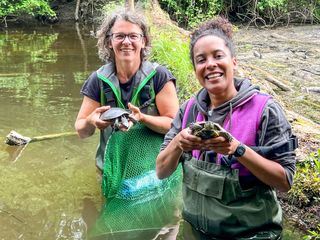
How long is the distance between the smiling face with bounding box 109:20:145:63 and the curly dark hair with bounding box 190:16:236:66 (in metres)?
1.23

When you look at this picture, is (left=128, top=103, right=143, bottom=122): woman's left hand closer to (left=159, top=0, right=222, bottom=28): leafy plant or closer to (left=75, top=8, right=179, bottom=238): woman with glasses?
(left=75, top=8, right=179, bottom=238): woman with glasses

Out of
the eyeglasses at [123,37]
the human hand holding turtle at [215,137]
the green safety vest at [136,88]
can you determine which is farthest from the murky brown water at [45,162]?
the human hand holding turtle at [215,137]

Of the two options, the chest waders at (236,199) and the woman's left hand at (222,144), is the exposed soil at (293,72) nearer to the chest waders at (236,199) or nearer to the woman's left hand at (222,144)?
the chest waders at (236,199)

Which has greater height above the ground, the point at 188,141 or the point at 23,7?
the point at 188,141

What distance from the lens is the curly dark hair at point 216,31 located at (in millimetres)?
2602

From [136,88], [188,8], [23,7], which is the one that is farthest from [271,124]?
[23,7]

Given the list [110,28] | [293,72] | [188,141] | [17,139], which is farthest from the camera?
[293,72]

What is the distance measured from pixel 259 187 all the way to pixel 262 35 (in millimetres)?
13450

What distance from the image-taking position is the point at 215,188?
248cm

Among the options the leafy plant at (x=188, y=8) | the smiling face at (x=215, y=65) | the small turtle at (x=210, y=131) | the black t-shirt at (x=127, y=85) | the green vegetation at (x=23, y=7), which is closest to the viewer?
the small turtle at (x=210, y=131)

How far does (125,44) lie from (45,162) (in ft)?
7.11

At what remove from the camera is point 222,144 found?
2.22 m

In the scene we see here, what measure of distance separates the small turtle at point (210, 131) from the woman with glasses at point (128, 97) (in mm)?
1606

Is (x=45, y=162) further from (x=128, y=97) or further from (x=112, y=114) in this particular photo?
(x=112, y=114)
